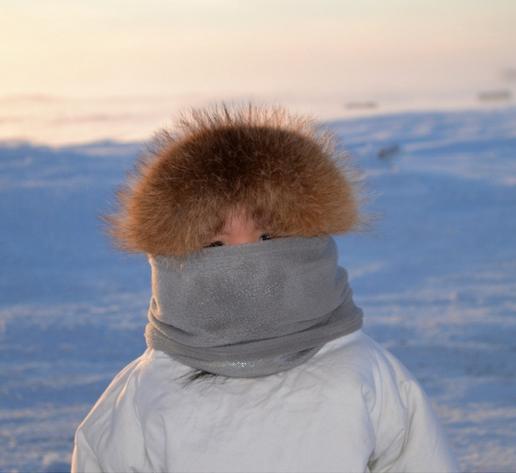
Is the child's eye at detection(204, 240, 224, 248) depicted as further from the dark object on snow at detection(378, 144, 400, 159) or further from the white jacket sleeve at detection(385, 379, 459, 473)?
the dark object on snow at detection(378, 144, 400, 159)

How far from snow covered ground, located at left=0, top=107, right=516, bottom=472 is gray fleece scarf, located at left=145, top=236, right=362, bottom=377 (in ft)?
0.92

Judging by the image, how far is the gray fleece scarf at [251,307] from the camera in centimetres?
180

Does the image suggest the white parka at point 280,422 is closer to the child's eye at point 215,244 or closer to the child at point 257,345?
the child at point 257,345

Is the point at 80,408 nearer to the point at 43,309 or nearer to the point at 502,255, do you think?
the point at 43,309

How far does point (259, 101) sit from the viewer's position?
208cm

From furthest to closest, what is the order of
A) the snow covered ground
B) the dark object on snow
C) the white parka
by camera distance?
the dark object on snow, the snow covered ground, the white parka

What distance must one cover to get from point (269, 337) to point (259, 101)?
0.54m

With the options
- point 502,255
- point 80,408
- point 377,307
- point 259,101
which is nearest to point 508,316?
point 377,307

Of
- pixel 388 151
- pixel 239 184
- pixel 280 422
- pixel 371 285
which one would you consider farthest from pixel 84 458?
pixel 388 151

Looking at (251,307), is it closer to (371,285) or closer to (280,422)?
(280,422)

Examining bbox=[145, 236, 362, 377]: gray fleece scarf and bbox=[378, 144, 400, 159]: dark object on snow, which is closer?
bbox=[145, 236, 362, 377]: gray fleece scarf

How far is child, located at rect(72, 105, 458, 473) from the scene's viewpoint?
1.77 m

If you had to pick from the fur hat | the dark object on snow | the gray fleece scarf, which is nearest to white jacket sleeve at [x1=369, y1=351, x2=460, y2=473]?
the gray fleece scarf

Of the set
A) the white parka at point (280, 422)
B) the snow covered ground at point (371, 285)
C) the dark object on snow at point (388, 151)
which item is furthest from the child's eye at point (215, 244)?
the dark object on snow at point (388, 151)
